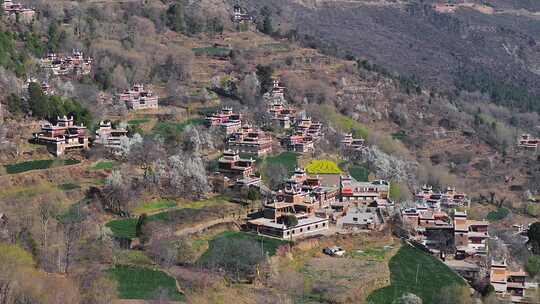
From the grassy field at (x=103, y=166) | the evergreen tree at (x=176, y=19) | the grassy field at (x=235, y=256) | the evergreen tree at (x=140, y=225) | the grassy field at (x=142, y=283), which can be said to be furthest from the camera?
the evergreen tree at (x=176, y=19)

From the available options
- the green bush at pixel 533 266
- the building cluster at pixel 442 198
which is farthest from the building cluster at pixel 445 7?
the green bush at pixel 533 266

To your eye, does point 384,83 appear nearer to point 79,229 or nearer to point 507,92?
point 507,92

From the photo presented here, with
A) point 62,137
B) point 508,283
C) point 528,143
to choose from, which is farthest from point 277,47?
point 508,283

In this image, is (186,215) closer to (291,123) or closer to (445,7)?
(291,123)

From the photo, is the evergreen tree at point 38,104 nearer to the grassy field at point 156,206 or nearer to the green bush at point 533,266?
the grassy field at point 156,206

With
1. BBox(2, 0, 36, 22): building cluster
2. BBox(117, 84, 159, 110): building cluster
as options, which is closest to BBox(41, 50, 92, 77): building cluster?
BBox(117, 84, 159, 110): building cluster

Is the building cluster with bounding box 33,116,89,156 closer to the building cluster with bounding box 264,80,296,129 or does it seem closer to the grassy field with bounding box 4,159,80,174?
the grassy field with bounding box 4,159,80,174

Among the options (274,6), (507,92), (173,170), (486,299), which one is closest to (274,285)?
(486,299)
